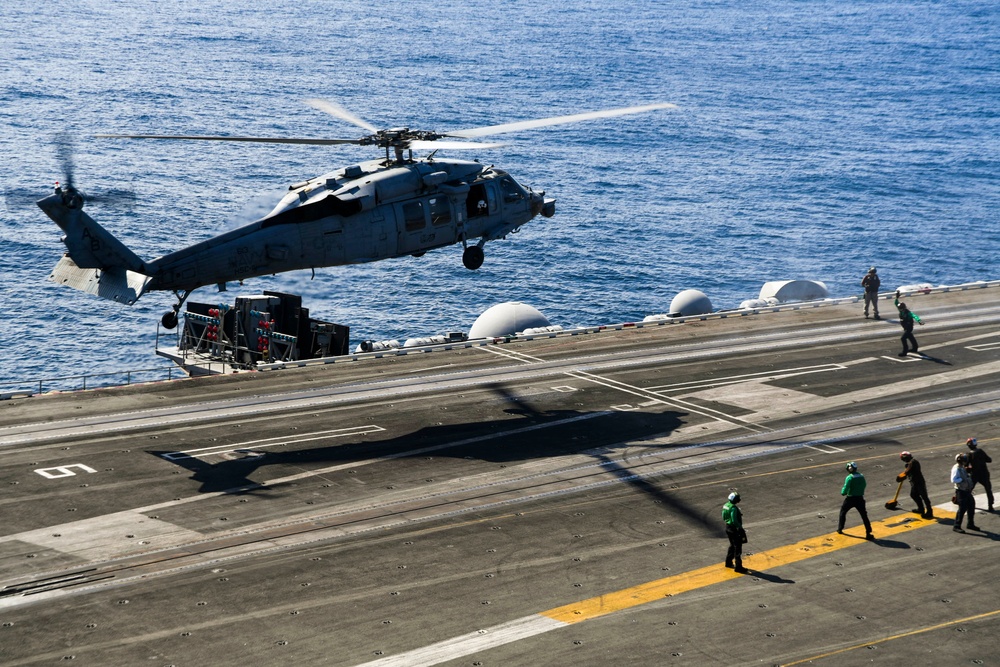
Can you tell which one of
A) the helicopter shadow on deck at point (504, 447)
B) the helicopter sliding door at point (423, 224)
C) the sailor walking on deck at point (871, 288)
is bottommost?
the helicopter shadow on deck at point (504, 447)

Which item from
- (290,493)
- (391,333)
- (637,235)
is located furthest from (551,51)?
(290,493)

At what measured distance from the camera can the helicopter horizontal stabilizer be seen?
29953 millimetres

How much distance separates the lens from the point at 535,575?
23.8 m

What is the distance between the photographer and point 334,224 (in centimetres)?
3275

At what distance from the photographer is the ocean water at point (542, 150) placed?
2975 inches

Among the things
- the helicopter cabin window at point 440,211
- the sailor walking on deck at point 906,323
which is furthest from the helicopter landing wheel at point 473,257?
the sailor walking on deck at point 906,323

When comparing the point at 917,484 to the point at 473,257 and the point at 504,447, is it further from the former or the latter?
the point at 473,257

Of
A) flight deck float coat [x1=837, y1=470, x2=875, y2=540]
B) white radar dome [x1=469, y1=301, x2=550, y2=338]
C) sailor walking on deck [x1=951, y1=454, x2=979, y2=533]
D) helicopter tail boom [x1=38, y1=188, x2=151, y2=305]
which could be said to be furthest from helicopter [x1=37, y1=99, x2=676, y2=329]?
white radar dome [x1=469, y1=301, x2=550, y2=338]

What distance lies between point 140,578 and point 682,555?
11780mm

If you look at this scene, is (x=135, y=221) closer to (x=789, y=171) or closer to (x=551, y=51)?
(x=789, y=171)

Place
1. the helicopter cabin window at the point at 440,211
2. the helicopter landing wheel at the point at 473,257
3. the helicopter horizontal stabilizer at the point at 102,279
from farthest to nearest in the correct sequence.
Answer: the helicopter landing wheel at the point at 473,257 → the helicopter cabin window at the point at 440,211 → the helicopter horizontal stabilizer at the point at 102,279

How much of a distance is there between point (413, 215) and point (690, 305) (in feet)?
85.9

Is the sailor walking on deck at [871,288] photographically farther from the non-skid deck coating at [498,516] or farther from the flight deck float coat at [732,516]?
the flight deck float coat at [732,516]

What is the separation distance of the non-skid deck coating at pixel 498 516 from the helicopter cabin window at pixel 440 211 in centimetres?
607
